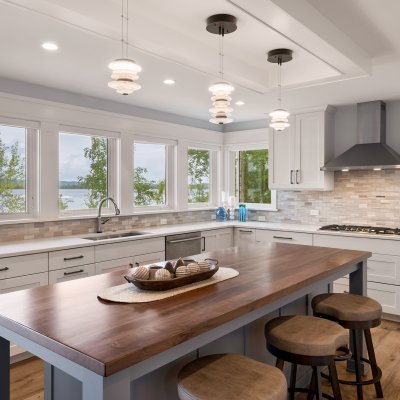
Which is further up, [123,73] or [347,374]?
[123,73]

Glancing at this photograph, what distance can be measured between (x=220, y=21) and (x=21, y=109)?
226cm

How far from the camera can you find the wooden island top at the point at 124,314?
4.00 ft

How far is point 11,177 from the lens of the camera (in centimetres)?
380

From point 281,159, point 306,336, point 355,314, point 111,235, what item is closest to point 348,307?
point 355,314

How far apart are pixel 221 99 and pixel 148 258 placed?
231cm

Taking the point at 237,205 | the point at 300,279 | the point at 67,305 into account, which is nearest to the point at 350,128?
the point at 237,205

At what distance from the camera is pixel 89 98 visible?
14.2 ft

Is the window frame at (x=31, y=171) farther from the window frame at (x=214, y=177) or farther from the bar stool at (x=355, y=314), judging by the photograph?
the bar stool at (x=355, y=314)

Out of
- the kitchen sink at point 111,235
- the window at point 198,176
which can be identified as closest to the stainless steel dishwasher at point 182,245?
the kitchen sink at point 111,235

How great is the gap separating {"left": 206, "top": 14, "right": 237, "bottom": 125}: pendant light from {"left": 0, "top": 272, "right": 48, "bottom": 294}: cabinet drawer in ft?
6.50

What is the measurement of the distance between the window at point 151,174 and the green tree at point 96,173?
0.45 m

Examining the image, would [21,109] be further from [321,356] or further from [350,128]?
[350,128]

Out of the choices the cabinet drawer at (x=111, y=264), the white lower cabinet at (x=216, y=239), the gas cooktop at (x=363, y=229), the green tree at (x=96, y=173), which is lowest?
the cabinet drawer at (x=111, y=264)

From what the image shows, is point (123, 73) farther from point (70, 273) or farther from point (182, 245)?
point (182, 245)
